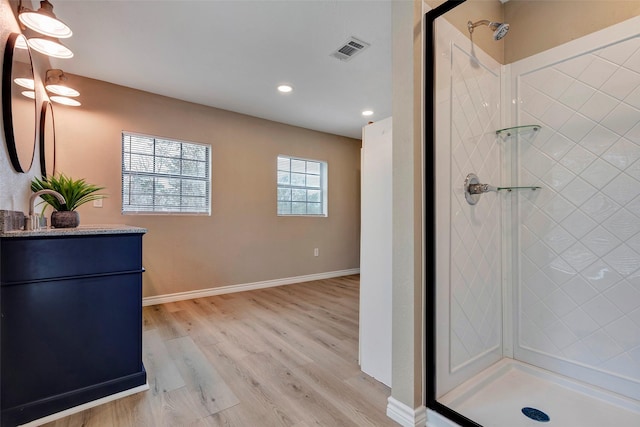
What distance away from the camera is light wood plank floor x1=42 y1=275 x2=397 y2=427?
1.52 m

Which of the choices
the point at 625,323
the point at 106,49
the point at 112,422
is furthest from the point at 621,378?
the point at 106,49

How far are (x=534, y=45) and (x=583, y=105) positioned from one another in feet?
1.72

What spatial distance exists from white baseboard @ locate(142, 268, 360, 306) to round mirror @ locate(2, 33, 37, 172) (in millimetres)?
1988

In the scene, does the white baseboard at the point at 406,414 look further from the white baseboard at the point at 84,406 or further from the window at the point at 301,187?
the window at the point at 301,187

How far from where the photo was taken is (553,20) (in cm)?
189

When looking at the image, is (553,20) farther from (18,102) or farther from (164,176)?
(164,176)

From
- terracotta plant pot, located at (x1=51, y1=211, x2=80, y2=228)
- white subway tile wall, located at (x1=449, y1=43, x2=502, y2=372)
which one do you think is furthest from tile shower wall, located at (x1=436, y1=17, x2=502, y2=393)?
terracotta plant pot, located at (x1=51, y1=211, x2=80, y2=228)

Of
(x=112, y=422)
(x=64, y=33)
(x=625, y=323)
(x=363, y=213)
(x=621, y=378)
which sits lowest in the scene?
(x=112, y=422)

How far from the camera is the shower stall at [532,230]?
5.03 ft

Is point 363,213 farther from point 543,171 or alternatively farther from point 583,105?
point 583,105

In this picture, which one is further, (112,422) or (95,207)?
(95,207)

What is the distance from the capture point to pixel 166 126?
3.58 metres

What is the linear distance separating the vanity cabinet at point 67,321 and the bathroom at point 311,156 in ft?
1.19

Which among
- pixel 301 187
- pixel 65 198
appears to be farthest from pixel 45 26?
pixel 301 187
